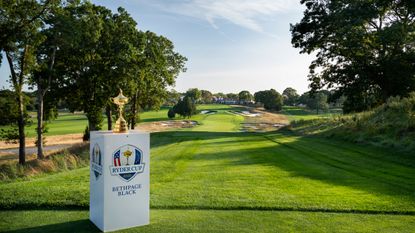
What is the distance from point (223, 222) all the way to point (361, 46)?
32359mm

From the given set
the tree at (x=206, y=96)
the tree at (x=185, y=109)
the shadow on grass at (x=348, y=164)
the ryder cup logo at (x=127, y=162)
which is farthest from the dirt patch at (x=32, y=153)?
the tree at (x=206, y=96)

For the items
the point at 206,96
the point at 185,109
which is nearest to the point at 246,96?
the point at 206,96

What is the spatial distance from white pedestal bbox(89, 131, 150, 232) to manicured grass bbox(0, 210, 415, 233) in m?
0.24

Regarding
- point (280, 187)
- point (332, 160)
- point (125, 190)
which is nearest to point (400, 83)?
point (332, 160)

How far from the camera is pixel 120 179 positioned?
554cm

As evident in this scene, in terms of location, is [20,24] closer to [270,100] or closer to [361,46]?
[361,46]

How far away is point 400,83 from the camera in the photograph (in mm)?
33094

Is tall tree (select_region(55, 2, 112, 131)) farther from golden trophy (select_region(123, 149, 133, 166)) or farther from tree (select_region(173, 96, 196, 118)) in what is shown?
tree (select_region(173, 96, 196, 118))

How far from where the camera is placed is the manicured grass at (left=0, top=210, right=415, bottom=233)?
5559mm

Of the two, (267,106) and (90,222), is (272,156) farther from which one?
(267,106)

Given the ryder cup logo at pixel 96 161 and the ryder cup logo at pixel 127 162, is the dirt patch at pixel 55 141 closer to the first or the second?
the ryder cup logo at pixel 96 161

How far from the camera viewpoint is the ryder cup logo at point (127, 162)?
546cm

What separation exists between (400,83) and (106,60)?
91.3 ft

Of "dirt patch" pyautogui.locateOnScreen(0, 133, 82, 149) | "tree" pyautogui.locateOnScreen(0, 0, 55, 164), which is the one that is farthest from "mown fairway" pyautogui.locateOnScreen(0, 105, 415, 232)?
"dirt patch" pyautogui.locateOnScreen(0, 133, 82, 149)
